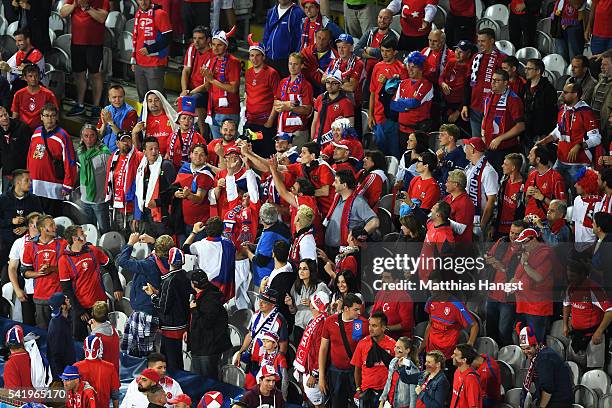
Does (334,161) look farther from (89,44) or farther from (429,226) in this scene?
(89,44)

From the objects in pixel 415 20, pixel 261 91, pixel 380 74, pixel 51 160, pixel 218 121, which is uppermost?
pixel 415 20

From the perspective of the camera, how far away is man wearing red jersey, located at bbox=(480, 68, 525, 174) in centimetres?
1449

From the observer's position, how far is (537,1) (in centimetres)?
1620

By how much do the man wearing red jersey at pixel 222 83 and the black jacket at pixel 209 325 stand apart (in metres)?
3.25

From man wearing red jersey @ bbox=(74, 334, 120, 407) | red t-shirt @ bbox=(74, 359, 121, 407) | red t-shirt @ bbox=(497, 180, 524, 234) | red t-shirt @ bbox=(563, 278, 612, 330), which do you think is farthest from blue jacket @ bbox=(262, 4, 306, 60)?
red t-shirt @ bbox=(563, 278, 612, 330)

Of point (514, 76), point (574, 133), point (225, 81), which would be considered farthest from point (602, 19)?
point (225, 81)

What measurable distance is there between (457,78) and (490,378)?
4.07 m

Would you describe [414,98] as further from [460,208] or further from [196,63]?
[196,63]

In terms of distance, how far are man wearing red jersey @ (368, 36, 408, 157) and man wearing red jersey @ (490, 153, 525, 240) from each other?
1.73 m

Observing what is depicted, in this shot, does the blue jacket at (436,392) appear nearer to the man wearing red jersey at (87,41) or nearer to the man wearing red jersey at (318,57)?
the man wearing red jersey at (318,57)

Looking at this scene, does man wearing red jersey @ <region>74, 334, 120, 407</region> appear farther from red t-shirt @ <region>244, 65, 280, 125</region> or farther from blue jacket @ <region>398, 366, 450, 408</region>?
red t-shirt @ <region>244, 65, 280, 125</region>

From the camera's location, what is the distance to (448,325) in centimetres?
1254

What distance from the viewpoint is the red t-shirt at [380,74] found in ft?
50.1

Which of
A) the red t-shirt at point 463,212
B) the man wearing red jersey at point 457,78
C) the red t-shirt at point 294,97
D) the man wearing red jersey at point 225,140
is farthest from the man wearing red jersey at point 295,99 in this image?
the red t-shirt at point 463,212
